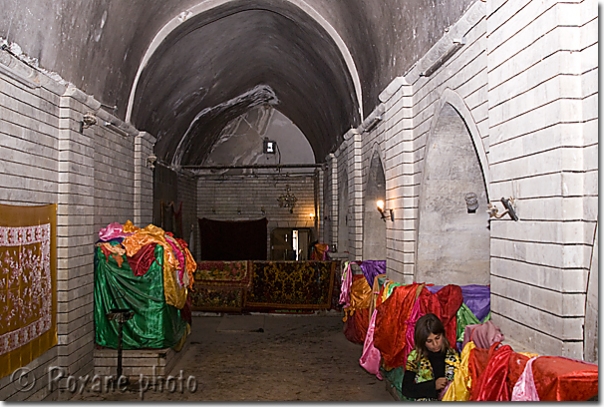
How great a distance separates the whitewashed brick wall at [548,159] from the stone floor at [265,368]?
3623 mm

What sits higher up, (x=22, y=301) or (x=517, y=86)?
(x=517, y=86)

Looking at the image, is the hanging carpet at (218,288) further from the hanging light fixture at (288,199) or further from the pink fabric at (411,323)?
the hanging light fixture at (288,199)

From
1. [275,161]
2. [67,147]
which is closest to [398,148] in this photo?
[67,147]

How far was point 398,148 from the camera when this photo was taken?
8.05 m

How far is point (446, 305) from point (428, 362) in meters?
1.13

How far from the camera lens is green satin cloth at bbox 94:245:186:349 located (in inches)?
336

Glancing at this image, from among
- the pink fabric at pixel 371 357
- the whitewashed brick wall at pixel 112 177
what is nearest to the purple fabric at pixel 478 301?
the pink fabric at pixel 371 357

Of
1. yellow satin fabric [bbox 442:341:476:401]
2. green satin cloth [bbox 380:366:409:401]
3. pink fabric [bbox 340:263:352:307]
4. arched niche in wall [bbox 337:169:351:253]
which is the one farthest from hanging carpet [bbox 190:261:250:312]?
yellow satin fabric [bbox 442:341:476:401]

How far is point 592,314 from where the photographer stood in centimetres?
373

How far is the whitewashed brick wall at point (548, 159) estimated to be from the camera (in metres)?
3.78

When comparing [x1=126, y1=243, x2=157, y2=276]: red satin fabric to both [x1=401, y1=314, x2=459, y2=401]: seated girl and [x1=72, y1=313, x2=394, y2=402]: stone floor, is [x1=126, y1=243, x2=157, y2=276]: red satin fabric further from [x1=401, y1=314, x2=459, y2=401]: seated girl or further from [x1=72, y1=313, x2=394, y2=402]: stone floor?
[x1=401, y1=314, x2=459, y2=401]: seated girl

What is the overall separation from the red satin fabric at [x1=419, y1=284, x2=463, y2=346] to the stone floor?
6.10 ft

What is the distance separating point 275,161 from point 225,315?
326 inches

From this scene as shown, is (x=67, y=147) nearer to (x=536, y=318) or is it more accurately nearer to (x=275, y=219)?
(x=536, y=318)
